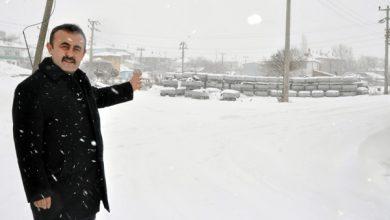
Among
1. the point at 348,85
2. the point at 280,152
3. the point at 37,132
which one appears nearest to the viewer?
the point at 37,132

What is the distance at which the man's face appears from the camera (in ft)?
8.49

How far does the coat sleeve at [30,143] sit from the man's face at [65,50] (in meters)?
0.31

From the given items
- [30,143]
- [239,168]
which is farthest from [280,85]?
[30,143]

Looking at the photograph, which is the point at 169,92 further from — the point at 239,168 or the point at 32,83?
the point at 32,83

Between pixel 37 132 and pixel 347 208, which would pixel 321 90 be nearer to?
pixel 347 208

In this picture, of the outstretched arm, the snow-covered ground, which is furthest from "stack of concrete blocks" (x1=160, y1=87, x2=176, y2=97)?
the outstretched arm

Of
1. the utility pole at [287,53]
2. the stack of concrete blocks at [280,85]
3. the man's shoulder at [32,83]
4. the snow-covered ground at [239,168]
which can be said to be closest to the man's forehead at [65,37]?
the man's shoulder at [32,83]

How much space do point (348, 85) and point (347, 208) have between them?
2714 cm

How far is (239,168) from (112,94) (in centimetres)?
374

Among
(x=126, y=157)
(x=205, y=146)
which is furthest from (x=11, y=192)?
(x=205, y=146)

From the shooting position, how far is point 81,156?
8.61 ft

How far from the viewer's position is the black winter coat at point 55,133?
240 cm

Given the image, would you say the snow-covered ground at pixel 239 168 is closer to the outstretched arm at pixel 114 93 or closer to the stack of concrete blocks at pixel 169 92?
the outstretched arm at pixel 114 93

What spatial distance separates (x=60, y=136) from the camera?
8.29 ft
